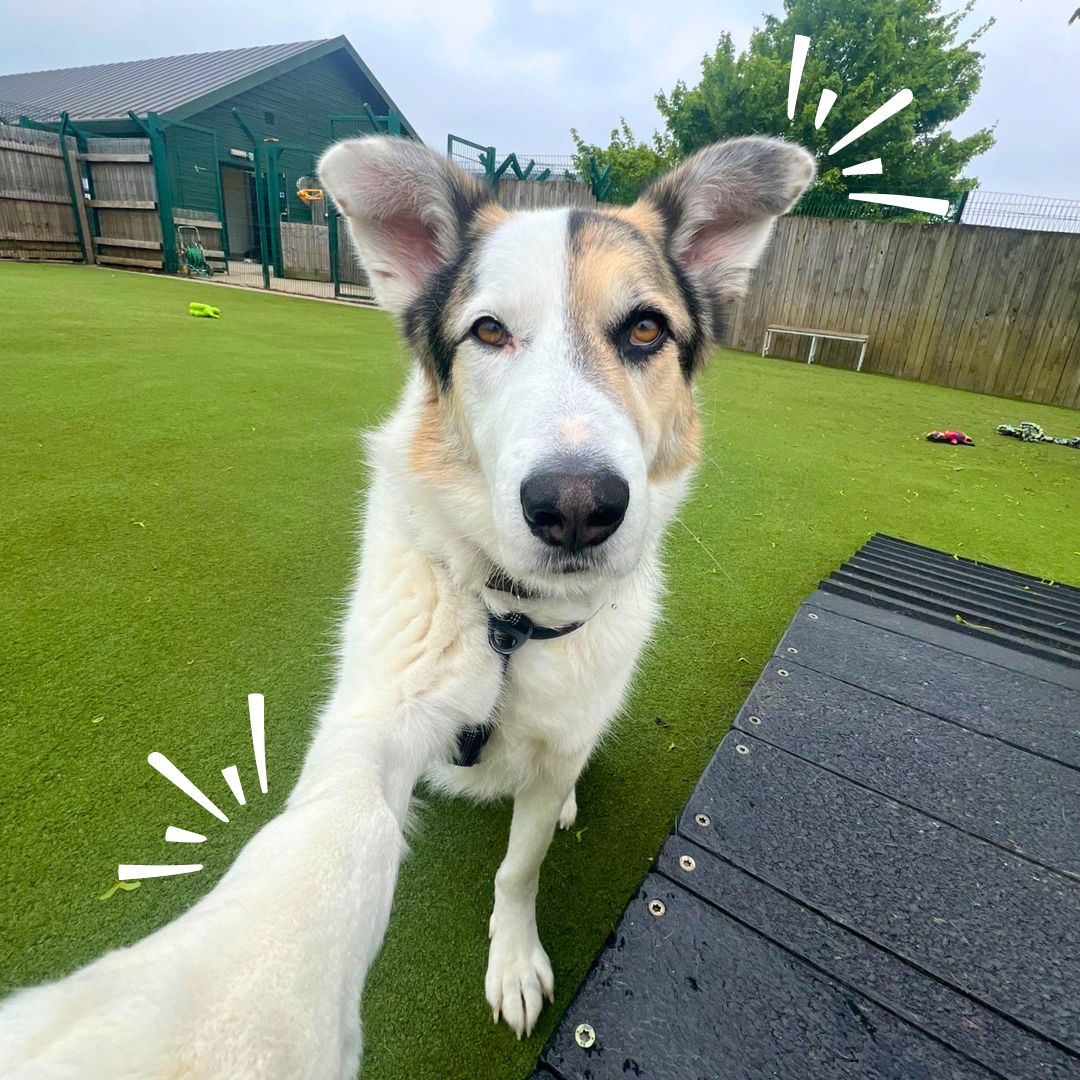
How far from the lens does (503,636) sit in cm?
148

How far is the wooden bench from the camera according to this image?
40.8 feet

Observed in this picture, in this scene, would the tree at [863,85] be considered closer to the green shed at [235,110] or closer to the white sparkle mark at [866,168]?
the white sparkle mark at [866,168]

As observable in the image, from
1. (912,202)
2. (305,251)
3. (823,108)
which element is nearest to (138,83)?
(305,251)

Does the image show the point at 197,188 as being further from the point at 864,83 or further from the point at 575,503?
the point at 864,83

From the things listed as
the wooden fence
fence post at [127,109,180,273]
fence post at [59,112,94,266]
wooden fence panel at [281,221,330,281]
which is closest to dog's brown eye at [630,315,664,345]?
the wooden fence

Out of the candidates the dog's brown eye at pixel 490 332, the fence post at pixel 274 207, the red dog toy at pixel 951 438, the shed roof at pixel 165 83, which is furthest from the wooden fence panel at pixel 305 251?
the dog's brown eye at pixel 490 332

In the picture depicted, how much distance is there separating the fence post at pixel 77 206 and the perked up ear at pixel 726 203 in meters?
18.8

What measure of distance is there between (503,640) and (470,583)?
18 centimetres

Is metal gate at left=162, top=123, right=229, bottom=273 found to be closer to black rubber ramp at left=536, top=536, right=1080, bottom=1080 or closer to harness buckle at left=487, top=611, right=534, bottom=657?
harness buckle at left=487, top=611, right=534, bottom=657

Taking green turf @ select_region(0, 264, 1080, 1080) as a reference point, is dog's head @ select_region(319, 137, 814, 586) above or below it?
above

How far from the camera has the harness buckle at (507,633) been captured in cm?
148

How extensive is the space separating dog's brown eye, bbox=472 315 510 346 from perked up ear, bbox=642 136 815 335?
2.81 feet

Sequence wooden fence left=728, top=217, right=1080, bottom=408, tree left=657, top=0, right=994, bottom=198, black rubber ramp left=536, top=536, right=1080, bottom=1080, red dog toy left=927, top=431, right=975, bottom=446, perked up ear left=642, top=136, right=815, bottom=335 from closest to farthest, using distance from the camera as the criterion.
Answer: black rubber ramp left=536, top=536, right=1080, bottom=1080, perked up ear left=642, top=136, right=815, bottom=335, red dog toy left=927, top=431, right=975, bottom=446, wooden fence left=728, top=217, right=1080, bottom=408, tree left=657, top=0, right=994, bottom=198

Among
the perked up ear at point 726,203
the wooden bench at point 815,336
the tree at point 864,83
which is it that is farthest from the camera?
the tree at point 864,83
